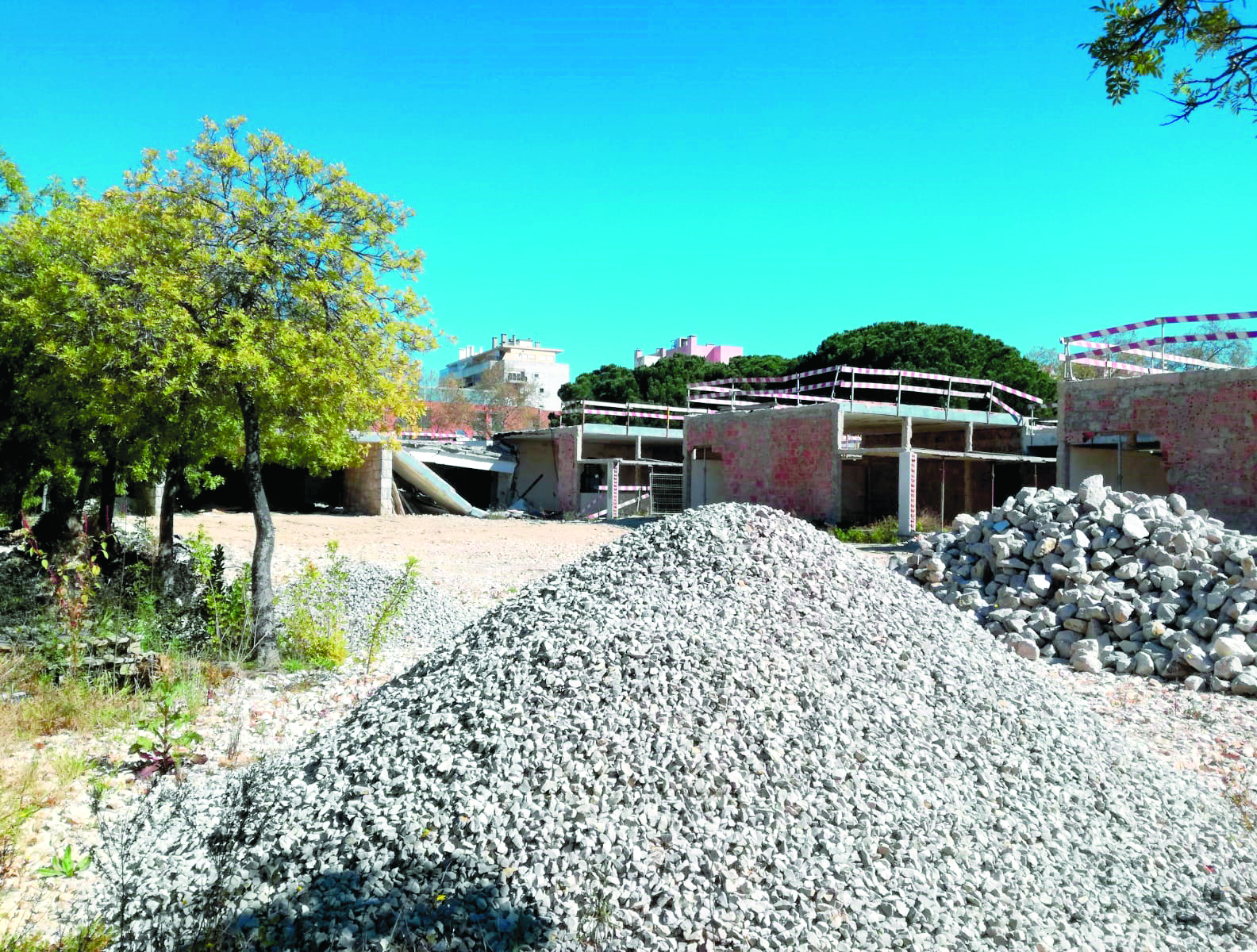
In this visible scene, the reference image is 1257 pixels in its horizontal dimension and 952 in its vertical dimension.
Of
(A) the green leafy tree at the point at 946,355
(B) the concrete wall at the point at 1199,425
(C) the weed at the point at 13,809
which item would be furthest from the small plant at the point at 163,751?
(A) the green leafy tree at the point at 946,355

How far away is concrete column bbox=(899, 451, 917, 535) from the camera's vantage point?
17.7 metres

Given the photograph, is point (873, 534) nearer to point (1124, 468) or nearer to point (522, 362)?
point (1124, 468)

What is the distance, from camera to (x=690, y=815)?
10.0 ft

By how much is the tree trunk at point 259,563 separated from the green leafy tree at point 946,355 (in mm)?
30758

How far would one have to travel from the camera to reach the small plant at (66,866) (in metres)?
2.87

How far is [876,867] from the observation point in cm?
300

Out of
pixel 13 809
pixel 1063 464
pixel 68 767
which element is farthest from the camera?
pixel 1063 464

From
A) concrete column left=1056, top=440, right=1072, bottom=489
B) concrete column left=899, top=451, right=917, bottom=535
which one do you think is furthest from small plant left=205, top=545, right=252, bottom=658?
concrete column left=1056, top=440, right=1072, bottom=489

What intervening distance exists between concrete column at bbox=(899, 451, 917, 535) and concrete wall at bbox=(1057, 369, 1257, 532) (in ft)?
10.8

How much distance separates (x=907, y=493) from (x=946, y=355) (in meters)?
19.4

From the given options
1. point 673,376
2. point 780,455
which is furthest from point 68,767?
point 673,376

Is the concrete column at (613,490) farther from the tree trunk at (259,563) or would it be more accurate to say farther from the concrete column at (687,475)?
the tree trunk at (259,563)

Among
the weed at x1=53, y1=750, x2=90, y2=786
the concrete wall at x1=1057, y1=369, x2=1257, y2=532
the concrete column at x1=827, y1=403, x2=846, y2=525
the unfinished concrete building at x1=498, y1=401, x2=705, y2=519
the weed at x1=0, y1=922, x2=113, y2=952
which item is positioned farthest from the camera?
the unfinished concrete building at x1=498, y1=401, x2=705, y2=519

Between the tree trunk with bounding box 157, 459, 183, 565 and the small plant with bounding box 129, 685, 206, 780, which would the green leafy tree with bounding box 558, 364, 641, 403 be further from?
the small plant with bounding box 129, 685, 206, 780
